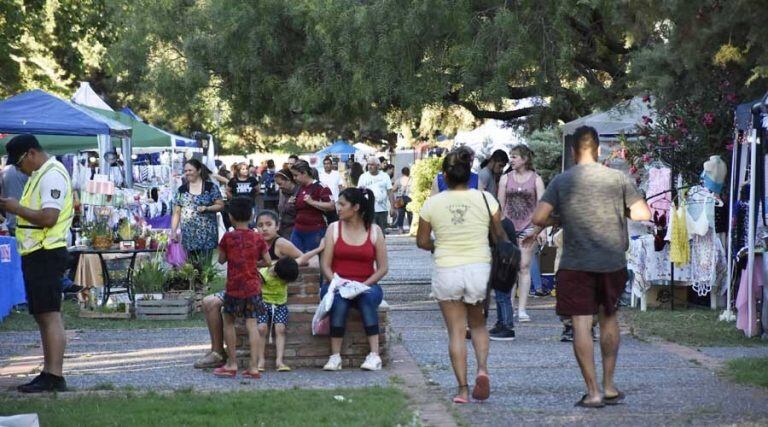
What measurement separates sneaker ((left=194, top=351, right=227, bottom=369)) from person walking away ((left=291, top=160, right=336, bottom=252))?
3.97 metres

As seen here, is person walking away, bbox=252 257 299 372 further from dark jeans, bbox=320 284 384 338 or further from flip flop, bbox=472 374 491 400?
flip flop, bbox=472 374 491 400

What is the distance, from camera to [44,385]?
908 cm

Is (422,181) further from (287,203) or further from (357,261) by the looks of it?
(357,261)

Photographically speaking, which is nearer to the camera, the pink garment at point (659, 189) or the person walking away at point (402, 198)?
the pink garment at point (659, 189)

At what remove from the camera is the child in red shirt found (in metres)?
9.93

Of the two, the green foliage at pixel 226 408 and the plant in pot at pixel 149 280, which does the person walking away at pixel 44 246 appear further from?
the plant in pot at pixel 149 280

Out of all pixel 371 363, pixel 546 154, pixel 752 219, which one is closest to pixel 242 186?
pixel 546 154

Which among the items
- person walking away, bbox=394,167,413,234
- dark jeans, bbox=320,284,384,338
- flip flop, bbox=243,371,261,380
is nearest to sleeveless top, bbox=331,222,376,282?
dark jeans, bbox=320,284,384,338

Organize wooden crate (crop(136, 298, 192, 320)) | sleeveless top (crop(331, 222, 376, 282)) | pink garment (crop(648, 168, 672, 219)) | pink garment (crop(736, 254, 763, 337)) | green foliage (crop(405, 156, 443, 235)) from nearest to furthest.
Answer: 1. sleeveless top (crop(331, 222, 376, 282))
2. pink garment (crop(736, 254, 763, 337))
3. wooden crate (crop(136, 298, 192, 320))
4. pink garment (crop(648, 168, 672, 219))
5. green foliage (crop(405, 156, 443, 235))

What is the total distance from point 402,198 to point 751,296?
23782mm

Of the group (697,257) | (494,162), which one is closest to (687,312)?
(697,257)

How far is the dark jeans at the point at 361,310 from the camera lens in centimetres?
1016

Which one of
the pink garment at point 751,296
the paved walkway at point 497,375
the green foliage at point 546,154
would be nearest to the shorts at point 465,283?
the paved walkway at point 497,375

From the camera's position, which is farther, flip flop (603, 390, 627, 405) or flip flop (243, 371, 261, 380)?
flip flop (243, 371, 261, 380)
